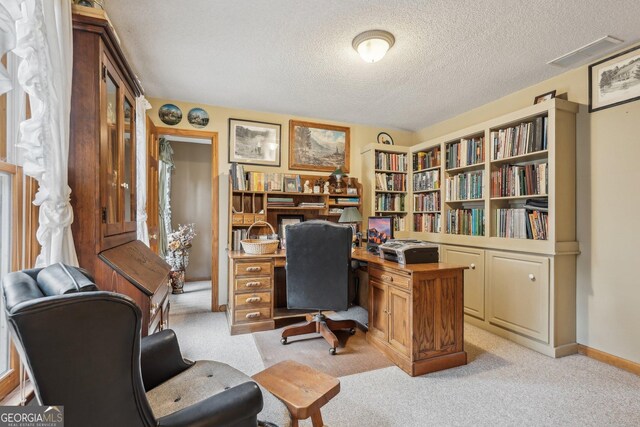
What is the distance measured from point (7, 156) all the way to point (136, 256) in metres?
0.83

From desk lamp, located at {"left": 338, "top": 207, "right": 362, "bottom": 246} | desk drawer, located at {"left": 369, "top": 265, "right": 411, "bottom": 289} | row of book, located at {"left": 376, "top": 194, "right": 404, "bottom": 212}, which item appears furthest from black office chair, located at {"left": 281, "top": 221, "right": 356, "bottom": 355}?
row of book, located at {"left": 376, "top": 194, "right": 404, "bottom": 212}

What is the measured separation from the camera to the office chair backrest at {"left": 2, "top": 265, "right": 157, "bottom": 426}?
2.26ft

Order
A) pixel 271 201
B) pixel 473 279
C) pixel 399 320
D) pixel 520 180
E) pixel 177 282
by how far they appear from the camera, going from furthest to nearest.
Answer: pixel 177 282 → pixel 271 201 → pixel 473 279 → pixel 520 180 → pixel 399 320

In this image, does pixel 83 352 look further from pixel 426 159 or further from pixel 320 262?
pixel 426 159

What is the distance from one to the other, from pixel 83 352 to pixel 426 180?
4000 mm

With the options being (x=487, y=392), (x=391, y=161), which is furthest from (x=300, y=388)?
(x=391, y=161)

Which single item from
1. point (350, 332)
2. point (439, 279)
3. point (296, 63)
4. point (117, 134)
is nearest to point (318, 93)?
point (296, 63)

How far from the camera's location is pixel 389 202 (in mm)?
4312

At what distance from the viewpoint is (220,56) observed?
2525 mm

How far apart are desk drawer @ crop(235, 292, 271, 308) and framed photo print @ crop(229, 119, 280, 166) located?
1683mm

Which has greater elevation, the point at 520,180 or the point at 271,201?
the point at 520,180

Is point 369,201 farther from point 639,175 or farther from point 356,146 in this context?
point 639,175

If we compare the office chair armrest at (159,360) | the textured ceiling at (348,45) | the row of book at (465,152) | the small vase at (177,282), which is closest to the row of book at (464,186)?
the row of book at (465,152)

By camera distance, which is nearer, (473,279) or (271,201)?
(473,279)
